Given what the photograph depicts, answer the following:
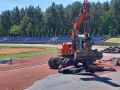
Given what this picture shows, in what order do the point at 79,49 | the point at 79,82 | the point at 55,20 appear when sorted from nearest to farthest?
the point at 79,82 → the point at 79,49 → the point at 55,20

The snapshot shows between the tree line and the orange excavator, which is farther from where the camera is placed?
the tree line

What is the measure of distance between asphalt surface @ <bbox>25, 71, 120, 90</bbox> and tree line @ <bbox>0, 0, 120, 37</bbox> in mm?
99816

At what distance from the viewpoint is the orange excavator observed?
37344mm

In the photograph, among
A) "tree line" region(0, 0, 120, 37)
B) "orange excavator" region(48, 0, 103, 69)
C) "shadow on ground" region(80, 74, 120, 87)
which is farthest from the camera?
"tree line" region(0, 0, 120, 37)

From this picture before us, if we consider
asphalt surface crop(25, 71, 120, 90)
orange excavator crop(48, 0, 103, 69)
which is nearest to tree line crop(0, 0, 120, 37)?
orange excavator crop(48, 0, 103, 69)

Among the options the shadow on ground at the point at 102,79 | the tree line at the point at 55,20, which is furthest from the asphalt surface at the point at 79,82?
the tree line at the point at 55,20

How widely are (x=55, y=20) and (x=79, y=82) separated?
127 metres

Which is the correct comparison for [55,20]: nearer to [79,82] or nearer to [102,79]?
[102,79]

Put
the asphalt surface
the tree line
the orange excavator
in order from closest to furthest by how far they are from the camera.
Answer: the asphalt surface → the orange excavator → the tree line

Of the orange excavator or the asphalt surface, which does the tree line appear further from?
the asphalt surface

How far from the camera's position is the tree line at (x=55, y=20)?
139 meters

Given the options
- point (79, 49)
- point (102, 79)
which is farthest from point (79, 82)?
point (79, 49)

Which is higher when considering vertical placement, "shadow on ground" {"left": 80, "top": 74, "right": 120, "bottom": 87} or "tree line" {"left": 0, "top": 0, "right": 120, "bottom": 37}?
"tree line" {"left": 0, "top": 0, "right": 120, "bottom": 37}

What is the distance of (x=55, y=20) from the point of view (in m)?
156
